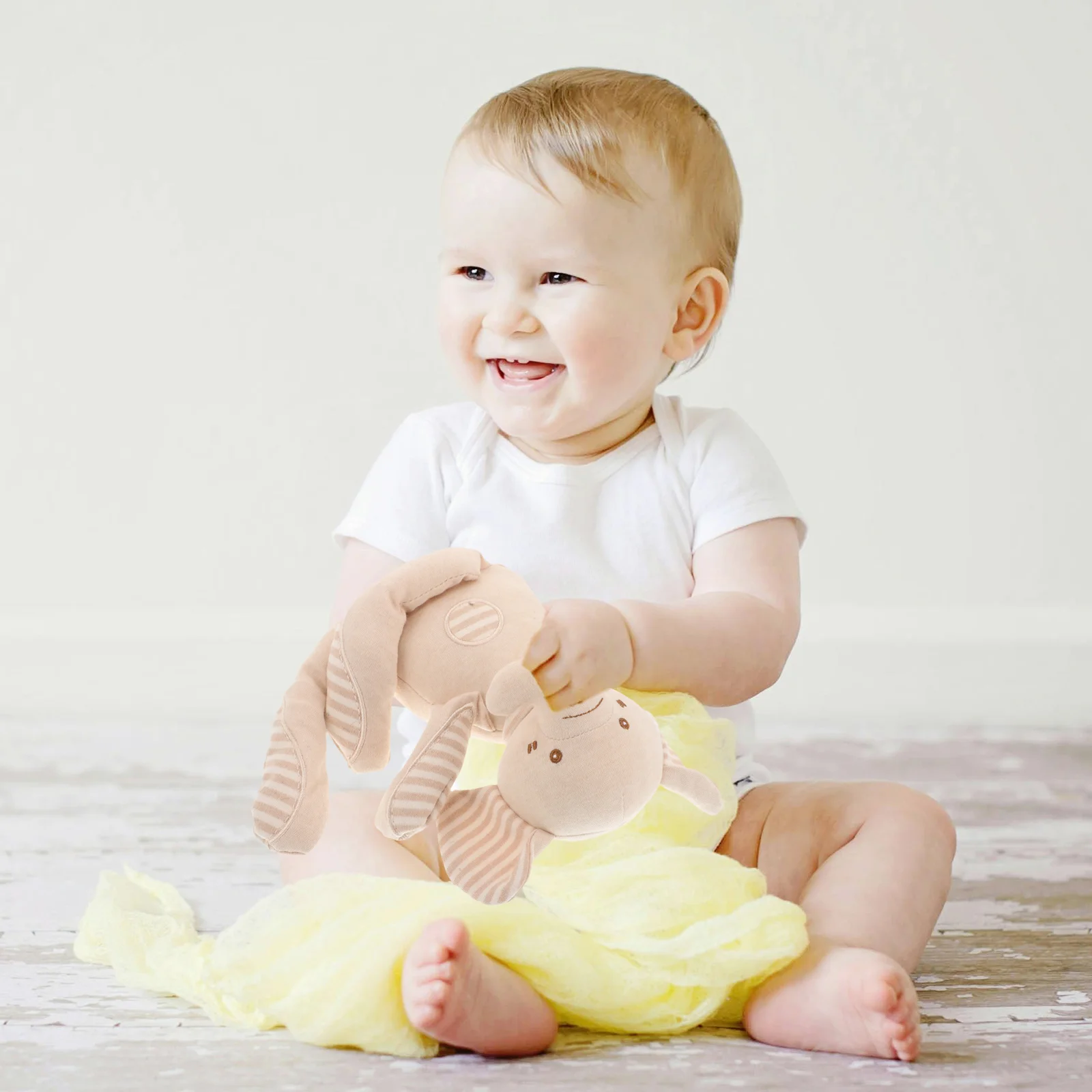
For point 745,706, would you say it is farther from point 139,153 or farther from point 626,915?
point 139,153

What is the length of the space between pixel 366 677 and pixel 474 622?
69 mm

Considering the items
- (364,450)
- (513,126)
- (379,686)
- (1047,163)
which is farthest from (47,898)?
(1047,163)

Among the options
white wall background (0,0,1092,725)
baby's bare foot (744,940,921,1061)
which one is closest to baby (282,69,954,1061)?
baby's bare foot (744,940,921,1061)

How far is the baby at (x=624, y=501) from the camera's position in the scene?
858mm

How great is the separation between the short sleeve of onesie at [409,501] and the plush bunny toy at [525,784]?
35 centimetres

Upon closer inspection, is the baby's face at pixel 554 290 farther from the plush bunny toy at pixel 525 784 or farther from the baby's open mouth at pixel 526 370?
the plush bunny toy at pixel 525 784

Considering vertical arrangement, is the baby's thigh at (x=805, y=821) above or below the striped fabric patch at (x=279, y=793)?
below

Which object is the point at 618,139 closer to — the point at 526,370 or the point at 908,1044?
the point at 526,370

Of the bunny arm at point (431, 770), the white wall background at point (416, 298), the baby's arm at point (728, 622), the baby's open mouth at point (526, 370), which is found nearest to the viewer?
the bunny arm at point (431, 770)

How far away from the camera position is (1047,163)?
2779 mm

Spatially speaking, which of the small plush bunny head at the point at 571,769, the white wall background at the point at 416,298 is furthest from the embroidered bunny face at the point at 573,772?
the white wall background at the point at 416,298

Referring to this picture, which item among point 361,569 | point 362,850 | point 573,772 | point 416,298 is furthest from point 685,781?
point 416,298

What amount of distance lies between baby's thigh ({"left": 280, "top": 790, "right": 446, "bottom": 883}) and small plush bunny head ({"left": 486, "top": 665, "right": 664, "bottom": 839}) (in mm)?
211

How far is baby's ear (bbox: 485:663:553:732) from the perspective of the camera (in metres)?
0.78
